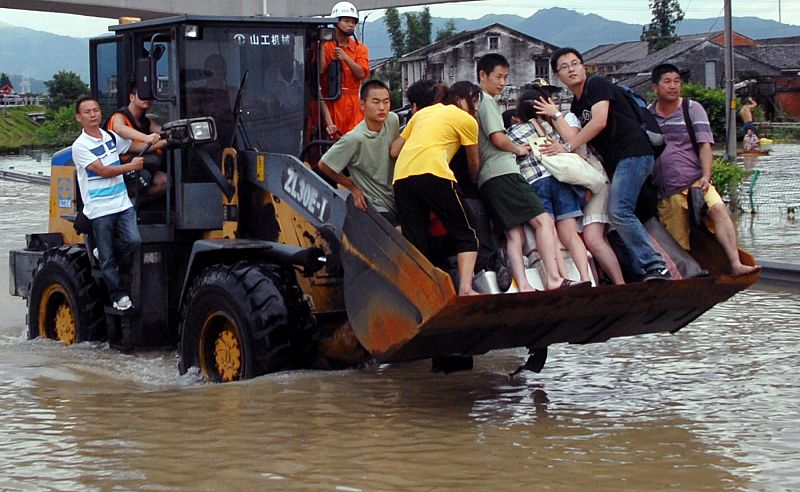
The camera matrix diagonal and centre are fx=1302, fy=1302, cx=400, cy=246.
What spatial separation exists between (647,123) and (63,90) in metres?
91.3

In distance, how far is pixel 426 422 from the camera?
8.22 m

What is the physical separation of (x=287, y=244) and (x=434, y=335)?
1.95 meters

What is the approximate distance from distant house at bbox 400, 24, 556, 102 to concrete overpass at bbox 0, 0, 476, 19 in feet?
160

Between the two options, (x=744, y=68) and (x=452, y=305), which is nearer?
(x=452, y=305)

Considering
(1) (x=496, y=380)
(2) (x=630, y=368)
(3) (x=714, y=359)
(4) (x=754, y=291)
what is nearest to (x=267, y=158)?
(1) (x=496, y=380)

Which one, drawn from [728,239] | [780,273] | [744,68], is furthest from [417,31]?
[728,239]

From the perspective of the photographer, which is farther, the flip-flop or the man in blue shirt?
the man in blue shirt

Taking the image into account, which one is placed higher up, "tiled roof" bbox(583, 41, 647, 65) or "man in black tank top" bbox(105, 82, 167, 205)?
"tiled roof" bbox(583, 41, 647, 65)

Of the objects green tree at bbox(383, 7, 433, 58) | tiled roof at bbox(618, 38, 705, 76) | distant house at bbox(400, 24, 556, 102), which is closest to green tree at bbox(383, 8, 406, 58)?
green tree at bbox(383, 7, 433, 58)

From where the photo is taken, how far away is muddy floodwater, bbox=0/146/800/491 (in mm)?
6938

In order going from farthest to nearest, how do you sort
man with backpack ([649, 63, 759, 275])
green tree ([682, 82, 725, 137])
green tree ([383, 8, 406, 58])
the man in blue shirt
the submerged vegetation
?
green tree ([383, 8, 406, 58]) < green tree ([682, 82, 725, 137]) < the submerged vegetation < the man in blue shirt < man with backpack ([649, 63, 759, 275])

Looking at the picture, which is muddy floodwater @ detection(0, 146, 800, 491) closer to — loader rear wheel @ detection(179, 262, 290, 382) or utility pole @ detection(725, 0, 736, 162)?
loader rear wheel @ detection(179, 262, 290, 382)

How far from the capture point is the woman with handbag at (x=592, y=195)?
8.59m

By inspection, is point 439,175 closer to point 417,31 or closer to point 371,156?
point 371,156
